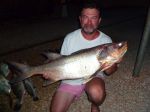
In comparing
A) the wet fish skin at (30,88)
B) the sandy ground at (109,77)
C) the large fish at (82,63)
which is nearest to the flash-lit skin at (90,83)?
the large fish at (82,63)

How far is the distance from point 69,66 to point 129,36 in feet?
20.0

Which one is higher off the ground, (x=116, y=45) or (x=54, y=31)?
(x=116, y=45)

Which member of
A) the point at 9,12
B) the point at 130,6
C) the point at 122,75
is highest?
the point at 122,75

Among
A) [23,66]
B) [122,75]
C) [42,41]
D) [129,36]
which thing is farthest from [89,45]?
[129,36]

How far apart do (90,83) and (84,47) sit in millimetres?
432

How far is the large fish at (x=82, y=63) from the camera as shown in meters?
2.99

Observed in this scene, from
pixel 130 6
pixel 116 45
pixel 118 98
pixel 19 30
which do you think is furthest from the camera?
pixel 130 6

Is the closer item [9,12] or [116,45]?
[116,45]

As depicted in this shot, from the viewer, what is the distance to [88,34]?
11.6ft

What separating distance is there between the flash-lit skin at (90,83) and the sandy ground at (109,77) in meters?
0.61

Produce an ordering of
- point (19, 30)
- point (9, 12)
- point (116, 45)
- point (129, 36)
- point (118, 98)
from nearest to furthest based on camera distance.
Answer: point (116, 45)
point (118, 98)
point (129, 36)
point (19, 30)
point (9, 12)

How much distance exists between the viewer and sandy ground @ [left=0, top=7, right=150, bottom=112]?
4254 millimetres

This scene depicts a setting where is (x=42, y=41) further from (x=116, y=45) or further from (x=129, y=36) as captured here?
(x=116, y=45)

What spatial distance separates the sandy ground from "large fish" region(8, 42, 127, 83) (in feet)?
3.51
